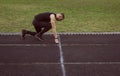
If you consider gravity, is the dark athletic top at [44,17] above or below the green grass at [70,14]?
above

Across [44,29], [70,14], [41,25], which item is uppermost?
[41,25]

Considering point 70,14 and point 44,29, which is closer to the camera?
point 44,29

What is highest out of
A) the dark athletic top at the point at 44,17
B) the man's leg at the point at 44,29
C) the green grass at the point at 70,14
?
the dark athletic top at the point at 44,17

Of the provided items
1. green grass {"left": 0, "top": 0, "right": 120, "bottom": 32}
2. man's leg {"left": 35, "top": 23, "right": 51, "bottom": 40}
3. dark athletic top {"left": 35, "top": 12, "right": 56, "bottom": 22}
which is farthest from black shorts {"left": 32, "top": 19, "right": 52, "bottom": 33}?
green grass {"left": 0, "top": 0, "right": 120, "bottom": 32}

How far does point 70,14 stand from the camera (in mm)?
Answer: 21594

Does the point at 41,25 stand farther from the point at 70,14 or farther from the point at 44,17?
the point at 70,14

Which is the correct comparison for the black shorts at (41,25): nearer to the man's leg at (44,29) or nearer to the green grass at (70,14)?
the man's leg at (44,29)

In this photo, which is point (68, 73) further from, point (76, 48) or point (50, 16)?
point (50, 16)

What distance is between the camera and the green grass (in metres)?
18.0

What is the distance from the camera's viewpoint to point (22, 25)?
18375 millimetres

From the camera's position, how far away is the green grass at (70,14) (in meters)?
18.0

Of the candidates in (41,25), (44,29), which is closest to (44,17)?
(41,25)

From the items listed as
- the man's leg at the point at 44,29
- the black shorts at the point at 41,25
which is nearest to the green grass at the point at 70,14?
the black shorts at the point at 41,25

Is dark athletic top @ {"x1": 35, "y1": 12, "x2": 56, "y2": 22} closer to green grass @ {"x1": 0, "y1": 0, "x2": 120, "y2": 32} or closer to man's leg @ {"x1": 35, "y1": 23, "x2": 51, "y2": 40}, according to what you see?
man's leg @ {"x1": 35, "y1": 23, "x2": 51, "y2": 40}
